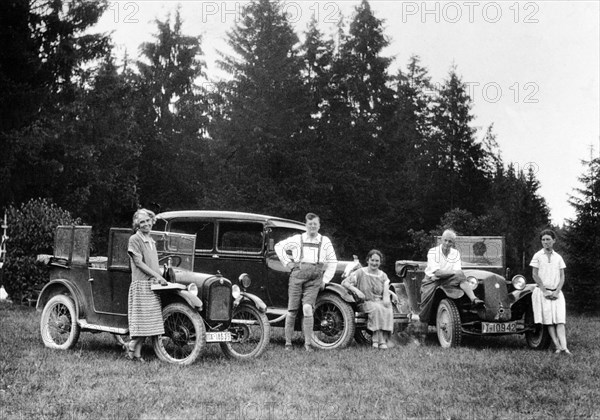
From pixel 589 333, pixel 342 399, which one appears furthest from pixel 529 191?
pixel 342 399

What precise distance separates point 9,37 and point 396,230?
17897 mm

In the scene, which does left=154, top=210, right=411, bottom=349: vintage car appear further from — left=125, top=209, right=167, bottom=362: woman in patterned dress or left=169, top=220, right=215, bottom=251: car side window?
left=125, top=209, right=167, bottom=362: woman in patterned dress

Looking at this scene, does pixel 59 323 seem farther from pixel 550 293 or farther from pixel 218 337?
pixel 550 293

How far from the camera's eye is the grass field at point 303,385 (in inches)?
193

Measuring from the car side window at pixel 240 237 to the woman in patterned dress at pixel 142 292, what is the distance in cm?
251

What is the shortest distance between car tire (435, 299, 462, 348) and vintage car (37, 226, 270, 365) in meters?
2.58

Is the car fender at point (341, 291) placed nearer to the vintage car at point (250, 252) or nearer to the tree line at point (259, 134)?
the vintage car at point (250, 252)

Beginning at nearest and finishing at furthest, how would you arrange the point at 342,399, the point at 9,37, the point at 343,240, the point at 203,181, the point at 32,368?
the point at 342,399
the point at 32,368
the point at 9,37
the point at 343,240
the point at 203,181

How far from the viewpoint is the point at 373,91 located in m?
33.5

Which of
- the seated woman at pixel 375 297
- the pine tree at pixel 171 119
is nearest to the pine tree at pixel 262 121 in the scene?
the pine tree at pixel 171 119

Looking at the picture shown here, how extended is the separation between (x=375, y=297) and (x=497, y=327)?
1.63 meters

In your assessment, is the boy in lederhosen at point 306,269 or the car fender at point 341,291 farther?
the car fender at point 341,291

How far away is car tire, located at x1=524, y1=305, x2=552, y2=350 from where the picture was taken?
8859mm

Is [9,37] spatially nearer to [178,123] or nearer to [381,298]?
[178,123]
